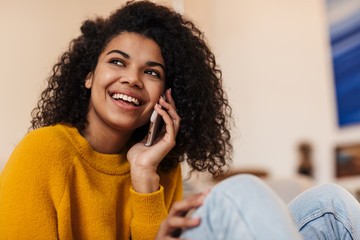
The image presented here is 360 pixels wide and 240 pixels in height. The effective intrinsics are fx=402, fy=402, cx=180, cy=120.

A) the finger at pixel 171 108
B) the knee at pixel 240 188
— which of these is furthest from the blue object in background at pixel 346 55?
the knee at pixel 240 188

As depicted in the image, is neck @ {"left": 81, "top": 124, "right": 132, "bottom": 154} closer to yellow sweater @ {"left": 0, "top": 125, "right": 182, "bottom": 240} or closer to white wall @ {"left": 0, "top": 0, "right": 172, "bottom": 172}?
yellow sweater @ {"left": 0, "top": 125, "right": 182, "bottom": 240}

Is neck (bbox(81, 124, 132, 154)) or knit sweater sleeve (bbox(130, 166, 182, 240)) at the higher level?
neck (bbox(81, 124, 132, 154))

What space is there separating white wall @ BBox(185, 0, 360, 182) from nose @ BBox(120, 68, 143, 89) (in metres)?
2.55

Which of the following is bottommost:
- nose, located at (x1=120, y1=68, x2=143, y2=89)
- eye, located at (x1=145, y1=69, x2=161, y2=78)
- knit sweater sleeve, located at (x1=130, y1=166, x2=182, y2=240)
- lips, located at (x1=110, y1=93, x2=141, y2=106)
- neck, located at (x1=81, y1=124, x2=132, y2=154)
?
knit sweater sleeve, located at (x1=130, y1=166, x2=182, y2=240)

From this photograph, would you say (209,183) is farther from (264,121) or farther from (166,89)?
(166,89)

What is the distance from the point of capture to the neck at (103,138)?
3.76ft

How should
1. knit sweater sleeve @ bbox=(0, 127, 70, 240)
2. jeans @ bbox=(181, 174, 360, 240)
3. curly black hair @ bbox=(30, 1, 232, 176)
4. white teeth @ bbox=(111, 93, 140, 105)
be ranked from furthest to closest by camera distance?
curly black hair @ bbox=(30, 1, 232, 176), white teeth @ bbox=(111, 93, 140, 105), knit sweater sleeve @ bbox=(0, 127, 70, 240), jeans @ bbox=(181, 174, 360, 240)

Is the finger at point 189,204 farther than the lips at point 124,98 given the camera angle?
No

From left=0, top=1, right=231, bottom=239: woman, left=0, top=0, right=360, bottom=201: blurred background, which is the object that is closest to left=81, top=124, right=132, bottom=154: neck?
left=0, top=1, right=231, bottom=239: woman

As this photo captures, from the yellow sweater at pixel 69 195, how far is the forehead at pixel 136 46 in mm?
269

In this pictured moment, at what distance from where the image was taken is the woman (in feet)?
3.05

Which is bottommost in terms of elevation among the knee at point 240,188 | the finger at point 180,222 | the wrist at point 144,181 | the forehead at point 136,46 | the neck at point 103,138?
the finger at point 180,222

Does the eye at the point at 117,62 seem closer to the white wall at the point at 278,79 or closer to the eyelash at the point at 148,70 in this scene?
the eyelash at the point at 148,70

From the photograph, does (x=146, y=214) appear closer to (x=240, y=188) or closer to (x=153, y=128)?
(x=153, y=128)
